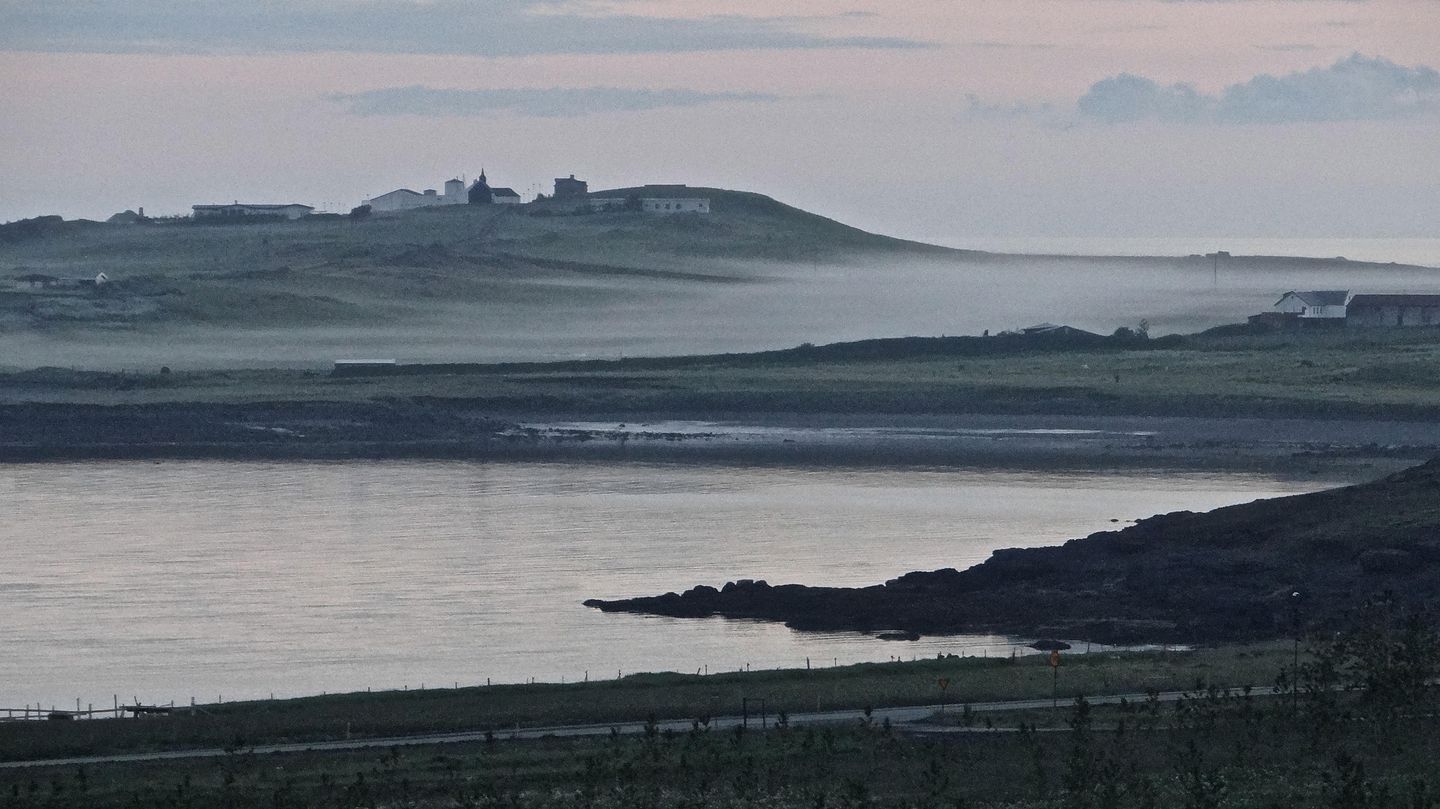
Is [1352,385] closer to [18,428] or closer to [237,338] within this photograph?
[18,428]

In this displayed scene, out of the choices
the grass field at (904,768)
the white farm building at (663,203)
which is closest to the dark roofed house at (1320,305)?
the white farm building at (663,203)

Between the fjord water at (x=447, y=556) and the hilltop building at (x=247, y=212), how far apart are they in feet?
298

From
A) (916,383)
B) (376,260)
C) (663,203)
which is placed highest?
(663,203)

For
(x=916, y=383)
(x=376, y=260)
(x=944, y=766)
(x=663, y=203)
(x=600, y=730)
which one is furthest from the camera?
(x=663, y=203)

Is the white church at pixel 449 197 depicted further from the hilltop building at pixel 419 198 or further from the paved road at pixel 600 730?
the paved road at pixel 600 730

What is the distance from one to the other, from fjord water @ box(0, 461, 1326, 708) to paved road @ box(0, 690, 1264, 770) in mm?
4601

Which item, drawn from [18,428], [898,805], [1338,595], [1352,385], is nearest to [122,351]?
[18,428]

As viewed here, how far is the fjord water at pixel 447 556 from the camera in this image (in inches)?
1196

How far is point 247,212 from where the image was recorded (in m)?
149

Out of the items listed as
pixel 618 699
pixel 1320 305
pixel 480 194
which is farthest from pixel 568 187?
pixel 618 699

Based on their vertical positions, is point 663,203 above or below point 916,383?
above

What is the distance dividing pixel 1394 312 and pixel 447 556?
201ft

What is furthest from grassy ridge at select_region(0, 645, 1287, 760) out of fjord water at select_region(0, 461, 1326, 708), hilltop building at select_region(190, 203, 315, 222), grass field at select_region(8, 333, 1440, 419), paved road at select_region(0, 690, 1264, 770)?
hilltop building at select_region(190, 203, 315, 222)

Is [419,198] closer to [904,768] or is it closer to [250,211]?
[250,211]
